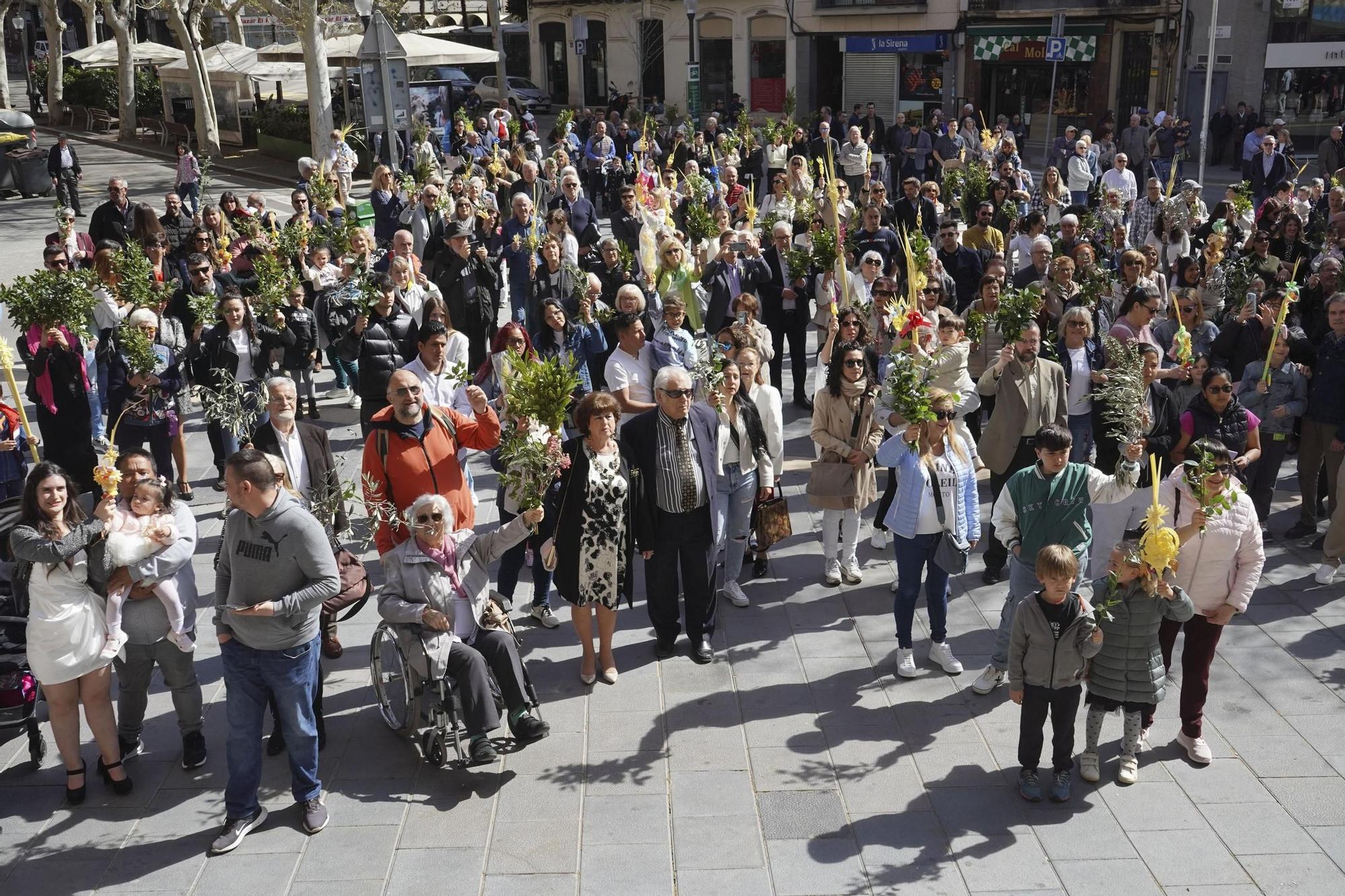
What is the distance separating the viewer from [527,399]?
6277 mm

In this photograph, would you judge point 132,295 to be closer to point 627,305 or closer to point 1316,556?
point 627,305

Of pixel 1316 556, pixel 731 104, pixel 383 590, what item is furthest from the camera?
pixel 731 104

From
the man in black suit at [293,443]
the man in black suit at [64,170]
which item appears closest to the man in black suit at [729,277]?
the man in black suit at [293,443]

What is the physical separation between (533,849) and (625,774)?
721 millimetres

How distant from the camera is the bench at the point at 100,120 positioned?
38688 millimetres

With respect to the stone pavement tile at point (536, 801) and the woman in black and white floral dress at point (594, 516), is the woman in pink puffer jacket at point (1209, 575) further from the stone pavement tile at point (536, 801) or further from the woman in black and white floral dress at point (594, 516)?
the stone pavement tile at point (536, 801)

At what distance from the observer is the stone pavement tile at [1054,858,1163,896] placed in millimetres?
5152

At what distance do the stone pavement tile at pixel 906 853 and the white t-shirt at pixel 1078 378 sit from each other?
3.98m

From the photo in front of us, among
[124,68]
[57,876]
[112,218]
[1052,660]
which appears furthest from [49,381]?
[124,68]

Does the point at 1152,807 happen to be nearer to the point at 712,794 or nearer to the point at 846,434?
the point at 712,794

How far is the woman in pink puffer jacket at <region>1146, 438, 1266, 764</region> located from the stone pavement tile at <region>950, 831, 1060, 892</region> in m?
1.23

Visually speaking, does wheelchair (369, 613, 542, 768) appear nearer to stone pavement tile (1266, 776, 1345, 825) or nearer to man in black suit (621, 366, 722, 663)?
man in black suit (621, 366, 722, 663)

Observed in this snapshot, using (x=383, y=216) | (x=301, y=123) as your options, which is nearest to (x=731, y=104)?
(x=301, y=123)

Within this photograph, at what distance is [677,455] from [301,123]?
90.0ft
